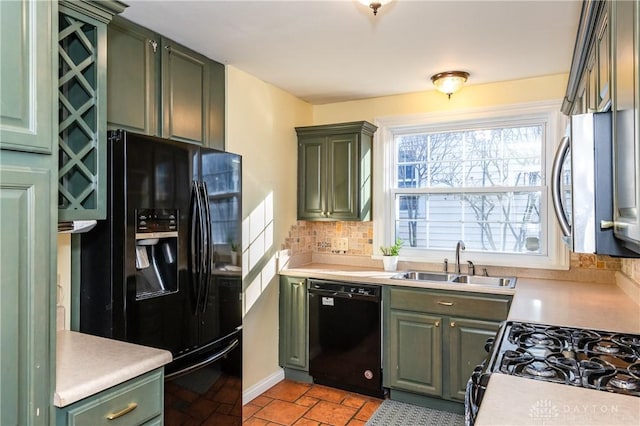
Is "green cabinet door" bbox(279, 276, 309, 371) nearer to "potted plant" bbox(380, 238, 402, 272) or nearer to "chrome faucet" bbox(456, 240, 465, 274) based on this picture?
"potted plant" bbox(380, 238, 402, 272)

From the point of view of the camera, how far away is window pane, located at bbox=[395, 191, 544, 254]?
11.2 feet

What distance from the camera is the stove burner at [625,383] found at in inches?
47.4

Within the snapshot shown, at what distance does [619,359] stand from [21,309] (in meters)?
1.96

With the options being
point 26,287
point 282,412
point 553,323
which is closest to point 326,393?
point 282,412

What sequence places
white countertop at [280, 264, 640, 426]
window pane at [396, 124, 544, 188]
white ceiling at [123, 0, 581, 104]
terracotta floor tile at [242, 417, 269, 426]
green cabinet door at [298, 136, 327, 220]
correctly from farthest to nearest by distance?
1. green cabinet door at [298, 136, 327, 220]
2. window pane at [396, 124, 544, 188]
3. terracotta floor tile at [242, 417, 269, 426]
4. white ceiling at [123, 0, 581, 104]
5. white countertop at [280, 264, 640, 426]

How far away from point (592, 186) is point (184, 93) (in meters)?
2.36

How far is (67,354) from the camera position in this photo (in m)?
1.63

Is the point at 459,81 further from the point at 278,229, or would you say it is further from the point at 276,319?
the point at 276,319

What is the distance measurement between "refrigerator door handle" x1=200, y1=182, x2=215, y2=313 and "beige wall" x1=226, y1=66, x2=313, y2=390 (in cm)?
86

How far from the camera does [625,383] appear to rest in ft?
4.02

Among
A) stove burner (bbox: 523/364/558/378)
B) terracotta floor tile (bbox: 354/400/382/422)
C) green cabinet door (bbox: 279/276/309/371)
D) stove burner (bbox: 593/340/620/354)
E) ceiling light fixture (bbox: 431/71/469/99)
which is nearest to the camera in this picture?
stove burner (bbox: 523/364/558/378)

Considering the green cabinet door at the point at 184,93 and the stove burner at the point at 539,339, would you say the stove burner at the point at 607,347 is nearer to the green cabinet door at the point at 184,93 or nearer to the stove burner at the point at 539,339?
the stove burner at the point at 539,339

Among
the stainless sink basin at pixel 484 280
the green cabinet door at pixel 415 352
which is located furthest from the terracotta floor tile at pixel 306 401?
the stainless sink basin at pixel 484 280

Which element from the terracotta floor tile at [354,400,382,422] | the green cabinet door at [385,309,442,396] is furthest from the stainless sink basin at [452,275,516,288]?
the terracotta floor tile at [354,400,382,422]
